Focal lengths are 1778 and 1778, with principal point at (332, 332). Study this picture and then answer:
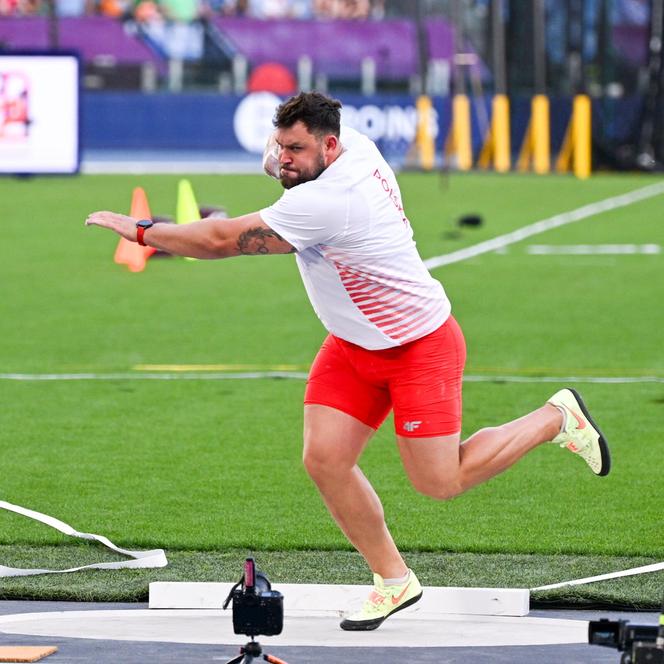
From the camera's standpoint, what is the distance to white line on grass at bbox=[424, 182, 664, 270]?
22.5 meters

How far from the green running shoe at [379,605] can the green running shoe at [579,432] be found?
1.00 meters

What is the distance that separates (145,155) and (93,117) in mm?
1702

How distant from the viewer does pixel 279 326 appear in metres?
15.9

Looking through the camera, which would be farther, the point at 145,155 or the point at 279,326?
the point at 145,155

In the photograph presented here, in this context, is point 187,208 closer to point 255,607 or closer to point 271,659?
point 255,607

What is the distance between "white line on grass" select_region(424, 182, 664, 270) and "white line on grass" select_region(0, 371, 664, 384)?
7741 millimetres

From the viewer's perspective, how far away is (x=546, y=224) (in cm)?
2789

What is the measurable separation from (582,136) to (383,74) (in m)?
8.52

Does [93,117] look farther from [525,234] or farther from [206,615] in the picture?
[206,615]

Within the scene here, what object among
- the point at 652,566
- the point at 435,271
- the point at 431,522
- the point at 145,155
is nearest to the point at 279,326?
the point at 435,271

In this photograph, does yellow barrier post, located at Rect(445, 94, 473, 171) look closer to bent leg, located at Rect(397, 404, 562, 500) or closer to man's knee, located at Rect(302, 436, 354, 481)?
bent leg, located at Rect(397, 404, 562, 500)

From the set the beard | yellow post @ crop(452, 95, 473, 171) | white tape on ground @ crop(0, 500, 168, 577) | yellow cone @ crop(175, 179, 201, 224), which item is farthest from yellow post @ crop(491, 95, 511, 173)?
the beard

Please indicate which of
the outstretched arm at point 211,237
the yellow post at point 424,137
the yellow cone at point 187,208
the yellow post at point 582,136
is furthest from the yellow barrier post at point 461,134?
the outstretched arm at point 211,237

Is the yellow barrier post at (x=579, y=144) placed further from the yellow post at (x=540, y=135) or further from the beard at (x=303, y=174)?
the beard at (x=303, y=174)
